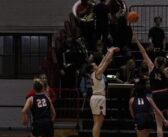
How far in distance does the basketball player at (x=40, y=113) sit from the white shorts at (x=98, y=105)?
1.86 metres

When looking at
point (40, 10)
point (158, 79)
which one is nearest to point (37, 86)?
point (158, 79)

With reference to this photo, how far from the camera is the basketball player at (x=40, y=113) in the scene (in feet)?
35.4

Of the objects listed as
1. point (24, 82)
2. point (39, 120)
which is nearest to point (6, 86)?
point (24, 82)

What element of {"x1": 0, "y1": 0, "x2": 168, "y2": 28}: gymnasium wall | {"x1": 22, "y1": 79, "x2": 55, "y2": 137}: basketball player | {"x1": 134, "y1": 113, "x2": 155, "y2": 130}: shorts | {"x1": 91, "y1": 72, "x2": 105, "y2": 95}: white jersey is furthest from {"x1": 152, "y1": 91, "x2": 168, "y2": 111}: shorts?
{"x1": 0, "y1": 0, "x2": 168, "y2": 28}: gymnasium wall

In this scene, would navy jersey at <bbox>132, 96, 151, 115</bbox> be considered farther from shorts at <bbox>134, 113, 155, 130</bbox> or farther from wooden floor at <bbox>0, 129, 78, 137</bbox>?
wooden floor at <bbox>0, 129, 78, 137</bbox>

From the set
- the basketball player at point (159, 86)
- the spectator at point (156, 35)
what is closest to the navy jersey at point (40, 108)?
the basketball player at point (159, 86)

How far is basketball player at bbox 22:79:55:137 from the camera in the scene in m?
10.8

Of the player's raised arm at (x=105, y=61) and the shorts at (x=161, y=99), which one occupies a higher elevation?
the player's raised arm at (x=105, y=61)

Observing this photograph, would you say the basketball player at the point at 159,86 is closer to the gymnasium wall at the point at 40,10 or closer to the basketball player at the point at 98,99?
the basketball player at the point at 98,99

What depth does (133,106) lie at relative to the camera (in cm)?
1154

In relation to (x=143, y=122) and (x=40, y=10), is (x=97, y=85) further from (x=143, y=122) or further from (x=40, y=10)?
(x=40, y=10)

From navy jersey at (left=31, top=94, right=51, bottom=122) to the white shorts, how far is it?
1.94 meters

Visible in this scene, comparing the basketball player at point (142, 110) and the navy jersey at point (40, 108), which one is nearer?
the navy jersey at point (40, 108)

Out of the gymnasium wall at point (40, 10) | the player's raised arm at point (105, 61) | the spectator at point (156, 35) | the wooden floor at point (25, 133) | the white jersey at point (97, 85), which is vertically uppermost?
the gymnasium wall at point (40, 10)
